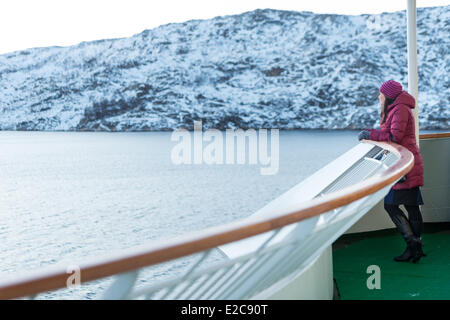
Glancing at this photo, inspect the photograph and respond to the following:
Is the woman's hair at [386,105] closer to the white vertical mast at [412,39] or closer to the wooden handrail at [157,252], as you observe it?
the white vertical mast at [412,39]

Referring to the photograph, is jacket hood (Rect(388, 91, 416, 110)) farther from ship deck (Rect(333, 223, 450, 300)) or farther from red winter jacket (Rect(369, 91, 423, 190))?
ship deck (Rect(333, 223, 450, 300))

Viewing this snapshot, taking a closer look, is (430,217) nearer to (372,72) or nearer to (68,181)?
(68,181)

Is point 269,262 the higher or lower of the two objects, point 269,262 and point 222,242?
the lower

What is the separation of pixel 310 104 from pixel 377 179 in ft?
201

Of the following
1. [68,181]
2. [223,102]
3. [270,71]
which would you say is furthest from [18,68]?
[68,181]

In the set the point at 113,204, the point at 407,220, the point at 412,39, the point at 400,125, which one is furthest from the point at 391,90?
the point at 113,204

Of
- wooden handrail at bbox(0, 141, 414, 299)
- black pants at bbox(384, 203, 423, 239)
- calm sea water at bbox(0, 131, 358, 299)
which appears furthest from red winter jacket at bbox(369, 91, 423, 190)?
calm sea water at bbox(0, 131, 358, 299)

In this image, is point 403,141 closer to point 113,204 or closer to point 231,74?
point 113,204

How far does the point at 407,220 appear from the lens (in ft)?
9.76

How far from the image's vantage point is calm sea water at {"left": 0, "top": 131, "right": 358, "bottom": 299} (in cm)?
606

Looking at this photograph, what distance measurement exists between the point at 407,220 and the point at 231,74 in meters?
67.0

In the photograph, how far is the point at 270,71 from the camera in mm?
69062

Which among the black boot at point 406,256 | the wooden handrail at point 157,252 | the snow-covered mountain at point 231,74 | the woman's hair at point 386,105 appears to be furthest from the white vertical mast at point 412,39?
the snow-covered mountain at point 231,74

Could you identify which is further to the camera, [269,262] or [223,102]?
[223,102]
